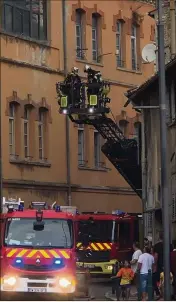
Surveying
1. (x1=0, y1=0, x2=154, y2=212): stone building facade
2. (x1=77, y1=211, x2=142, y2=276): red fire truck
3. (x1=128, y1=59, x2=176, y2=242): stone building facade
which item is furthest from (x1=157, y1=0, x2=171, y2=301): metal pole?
(x1=0, y1=0, x2=154, y2=212): stone building facade

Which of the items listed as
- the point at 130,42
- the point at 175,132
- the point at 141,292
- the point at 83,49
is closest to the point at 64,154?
the point at 83,49

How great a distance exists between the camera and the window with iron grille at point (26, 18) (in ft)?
147

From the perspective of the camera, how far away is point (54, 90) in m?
47.2

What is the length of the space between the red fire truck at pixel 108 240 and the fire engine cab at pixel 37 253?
884 centimetres

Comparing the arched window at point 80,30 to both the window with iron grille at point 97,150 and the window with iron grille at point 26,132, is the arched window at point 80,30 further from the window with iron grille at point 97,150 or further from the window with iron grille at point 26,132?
the window with iron grille at point 26,132

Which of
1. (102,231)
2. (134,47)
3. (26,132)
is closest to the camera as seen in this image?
(102,231)

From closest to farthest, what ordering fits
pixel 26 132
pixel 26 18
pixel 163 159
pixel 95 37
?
1. pixel 163 159
2. pixel 26 18
3. pixel 26 132
4. pixel 95 37

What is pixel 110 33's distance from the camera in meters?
51.2

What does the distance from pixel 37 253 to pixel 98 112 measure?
550 inches

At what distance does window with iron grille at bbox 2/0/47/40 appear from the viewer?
44875 mm

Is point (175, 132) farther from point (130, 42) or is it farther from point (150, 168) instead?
point (130, 42)

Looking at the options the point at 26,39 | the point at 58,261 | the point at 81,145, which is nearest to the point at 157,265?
the point at 58,261

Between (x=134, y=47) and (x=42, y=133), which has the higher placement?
(x=134, y=47)

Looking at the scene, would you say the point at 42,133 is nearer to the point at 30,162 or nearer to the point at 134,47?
the point at 30,162
